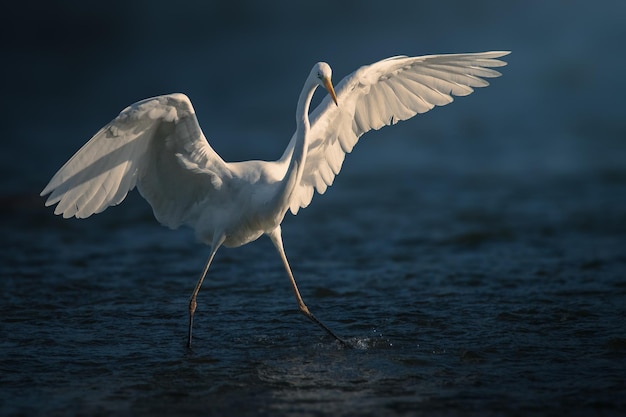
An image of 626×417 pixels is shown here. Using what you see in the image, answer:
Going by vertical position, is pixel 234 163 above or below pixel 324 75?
below

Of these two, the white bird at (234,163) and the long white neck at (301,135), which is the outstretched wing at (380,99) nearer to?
the white bird at (234,163)

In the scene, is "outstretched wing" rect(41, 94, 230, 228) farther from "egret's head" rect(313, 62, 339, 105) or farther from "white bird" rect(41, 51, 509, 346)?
"egret's head" rect(313, 62, 339, 105)

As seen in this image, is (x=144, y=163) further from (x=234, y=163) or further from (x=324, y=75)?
(x=324, y=75)

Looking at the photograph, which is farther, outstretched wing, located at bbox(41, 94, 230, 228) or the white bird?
the white bird

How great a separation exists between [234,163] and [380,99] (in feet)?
5.15

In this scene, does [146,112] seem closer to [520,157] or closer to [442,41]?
[520,157]

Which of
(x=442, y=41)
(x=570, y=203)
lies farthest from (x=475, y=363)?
(x=442, y=41)

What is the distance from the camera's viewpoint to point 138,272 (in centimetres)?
1041

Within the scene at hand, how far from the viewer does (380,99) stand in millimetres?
8539

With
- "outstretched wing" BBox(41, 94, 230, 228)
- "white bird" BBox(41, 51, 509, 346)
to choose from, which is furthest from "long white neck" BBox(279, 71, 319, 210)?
"outstretched wing" BBox(41, 94, 230, 228)

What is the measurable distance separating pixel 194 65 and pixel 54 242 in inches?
610

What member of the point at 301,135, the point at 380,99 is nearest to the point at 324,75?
the point at 301,135

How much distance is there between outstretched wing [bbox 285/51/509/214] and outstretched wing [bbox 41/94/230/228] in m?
0.99

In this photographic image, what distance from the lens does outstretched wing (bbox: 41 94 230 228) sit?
6.94 meters
